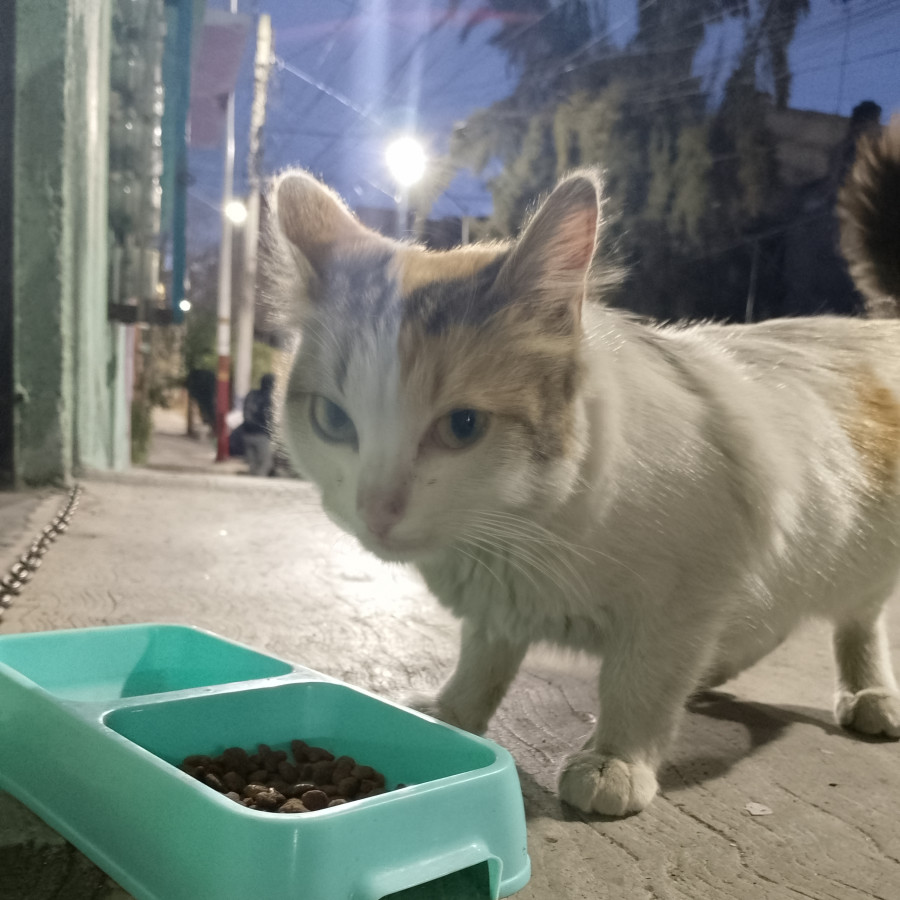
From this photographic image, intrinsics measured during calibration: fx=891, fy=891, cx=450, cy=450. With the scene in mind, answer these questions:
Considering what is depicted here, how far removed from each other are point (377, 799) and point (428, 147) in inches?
78.8

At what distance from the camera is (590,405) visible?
1040 millimetres

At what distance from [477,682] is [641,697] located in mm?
274

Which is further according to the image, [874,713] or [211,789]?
[874,713]

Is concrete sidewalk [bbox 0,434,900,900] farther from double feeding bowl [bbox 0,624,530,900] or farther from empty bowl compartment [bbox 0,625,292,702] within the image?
empty bowl compartment [bbox 0,625,292,702]

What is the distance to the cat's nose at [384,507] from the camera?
0.92 metres

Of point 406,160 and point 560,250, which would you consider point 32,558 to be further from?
point 560,250

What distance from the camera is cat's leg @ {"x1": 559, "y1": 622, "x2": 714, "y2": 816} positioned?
1078mm

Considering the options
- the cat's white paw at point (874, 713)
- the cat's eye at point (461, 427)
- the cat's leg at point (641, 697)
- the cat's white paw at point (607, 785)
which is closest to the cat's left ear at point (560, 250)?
the cat's eye at point (461, 427)

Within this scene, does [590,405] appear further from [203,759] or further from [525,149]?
[525,149]

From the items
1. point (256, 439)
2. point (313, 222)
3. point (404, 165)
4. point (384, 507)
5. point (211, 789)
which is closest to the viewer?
point (211, 789)

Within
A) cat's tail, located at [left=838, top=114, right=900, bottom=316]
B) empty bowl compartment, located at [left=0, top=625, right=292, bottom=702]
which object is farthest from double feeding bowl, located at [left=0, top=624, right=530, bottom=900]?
cat's tail, located at [left=838, top=114, right=900, bottom=316]

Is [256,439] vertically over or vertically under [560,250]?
under

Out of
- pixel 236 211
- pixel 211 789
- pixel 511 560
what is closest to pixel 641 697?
pixel 511 560

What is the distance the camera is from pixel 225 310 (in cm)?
317
